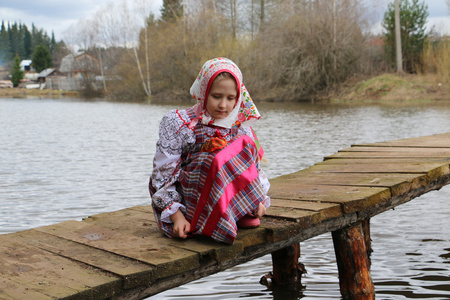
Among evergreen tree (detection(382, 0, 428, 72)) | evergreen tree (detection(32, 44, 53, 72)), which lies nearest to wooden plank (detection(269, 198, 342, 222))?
evergreen tree (detection(382, 0, 428, 72))

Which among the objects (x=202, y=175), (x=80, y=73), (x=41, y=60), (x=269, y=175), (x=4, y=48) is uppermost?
(x=4, y=48)

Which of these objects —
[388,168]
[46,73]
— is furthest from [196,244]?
[46,73]

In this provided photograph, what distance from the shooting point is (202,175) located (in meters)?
2.95

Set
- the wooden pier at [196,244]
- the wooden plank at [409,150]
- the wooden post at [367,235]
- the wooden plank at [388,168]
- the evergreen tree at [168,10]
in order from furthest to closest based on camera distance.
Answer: the evergreen tree at [168,10] < the wooden plank at [409,150] < the wooden post at [367,235] < the wooden plank at [388,168] < the wooden pier at [196,244]

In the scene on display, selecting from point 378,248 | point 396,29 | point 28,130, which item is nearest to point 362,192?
point 378,248

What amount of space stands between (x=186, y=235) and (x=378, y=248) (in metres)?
2.80

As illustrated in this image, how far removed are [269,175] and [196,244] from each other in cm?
575

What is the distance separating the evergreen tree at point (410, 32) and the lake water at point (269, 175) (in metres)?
13.8

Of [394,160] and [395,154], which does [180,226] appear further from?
[395,154]

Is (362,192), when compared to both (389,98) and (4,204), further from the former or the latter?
(389,98)

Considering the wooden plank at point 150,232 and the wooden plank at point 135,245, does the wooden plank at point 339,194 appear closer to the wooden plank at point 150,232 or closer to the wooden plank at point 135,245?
the wooden plank at point 150,232

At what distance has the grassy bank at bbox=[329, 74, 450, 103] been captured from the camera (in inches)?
1083

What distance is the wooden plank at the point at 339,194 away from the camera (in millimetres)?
3637

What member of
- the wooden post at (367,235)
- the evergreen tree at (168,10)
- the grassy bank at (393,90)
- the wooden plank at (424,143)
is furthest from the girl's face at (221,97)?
the evergreen tree at (168,10)
